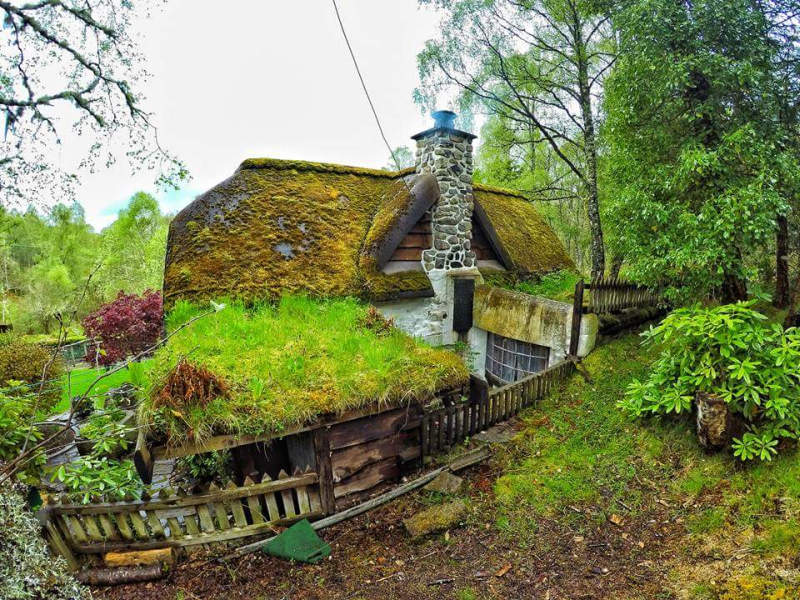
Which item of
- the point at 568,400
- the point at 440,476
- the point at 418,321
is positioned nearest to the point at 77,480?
the point at 440,476

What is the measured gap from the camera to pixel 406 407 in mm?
5594

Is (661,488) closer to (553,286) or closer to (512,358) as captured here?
(512,358)

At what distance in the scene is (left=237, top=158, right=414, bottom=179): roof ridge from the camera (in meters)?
8.90

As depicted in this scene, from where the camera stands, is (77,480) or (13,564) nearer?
(13,564)

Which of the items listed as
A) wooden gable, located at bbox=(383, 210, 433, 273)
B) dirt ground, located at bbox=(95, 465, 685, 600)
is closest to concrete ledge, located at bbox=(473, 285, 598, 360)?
wooden gable, located at bbox=(383, 210, 433, 273)

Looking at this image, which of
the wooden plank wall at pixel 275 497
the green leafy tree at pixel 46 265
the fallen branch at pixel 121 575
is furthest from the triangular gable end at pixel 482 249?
the green leafy tree at pixel 46 265

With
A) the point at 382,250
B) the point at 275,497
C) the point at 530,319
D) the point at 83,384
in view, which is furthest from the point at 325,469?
the point at 83,384

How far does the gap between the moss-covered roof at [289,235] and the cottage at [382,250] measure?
24mm

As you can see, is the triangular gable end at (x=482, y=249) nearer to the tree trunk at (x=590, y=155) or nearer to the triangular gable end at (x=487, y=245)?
the triangular gable end at (x=487, y=245)

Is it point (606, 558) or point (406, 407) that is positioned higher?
point (406, 407)

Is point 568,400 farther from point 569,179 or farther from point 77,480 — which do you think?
point 569,179

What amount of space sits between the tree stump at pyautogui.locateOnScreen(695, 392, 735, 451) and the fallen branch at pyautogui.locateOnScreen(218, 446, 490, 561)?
111 inches

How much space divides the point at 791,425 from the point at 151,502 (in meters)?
6.98

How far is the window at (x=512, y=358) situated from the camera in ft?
28.9
